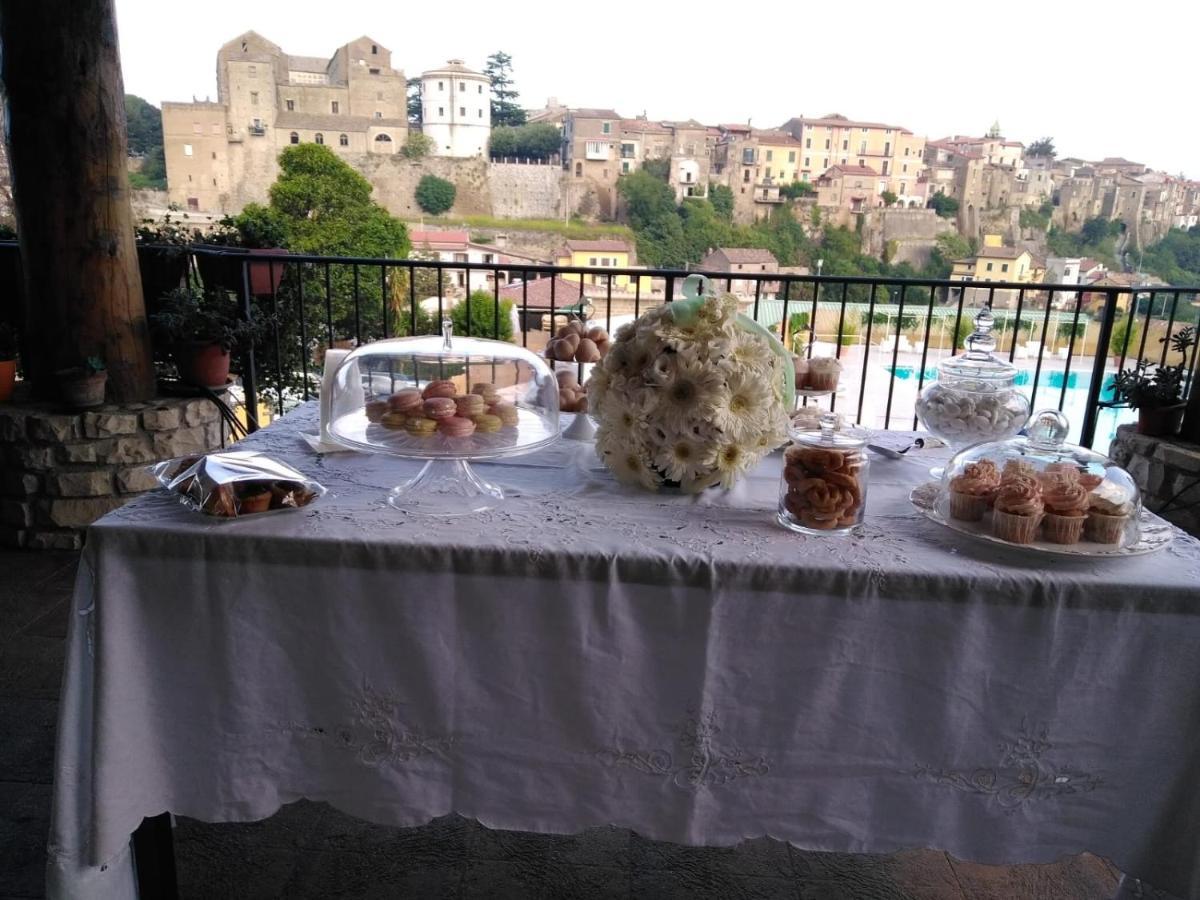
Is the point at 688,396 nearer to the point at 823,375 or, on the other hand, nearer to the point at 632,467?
the point at 632,467

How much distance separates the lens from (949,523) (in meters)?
1.02

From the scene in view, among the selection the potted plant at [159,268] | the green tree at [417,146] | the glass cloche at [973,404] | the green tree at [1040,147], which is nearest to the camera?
the glass cloche at [973,404]

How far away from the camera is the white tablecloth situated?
2.98ft

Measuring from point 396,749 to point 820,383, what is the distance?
0.93 meters

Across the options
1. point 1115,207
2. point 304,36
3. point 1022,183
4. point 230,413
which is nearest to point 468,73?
point 304,36

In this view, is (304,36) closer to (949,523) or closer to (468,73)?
(468,73)

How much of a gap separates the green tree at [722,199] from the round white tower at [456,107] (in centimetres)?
1366

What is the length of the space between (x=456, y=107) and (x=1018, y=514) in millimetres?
45129

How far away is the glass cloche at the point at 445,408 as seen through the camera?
110 centimetres

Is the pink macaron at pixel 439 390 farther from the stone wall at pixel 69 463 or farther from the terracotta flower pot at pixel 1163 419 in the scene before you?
the terracotta flower pot at pixel 1163 419

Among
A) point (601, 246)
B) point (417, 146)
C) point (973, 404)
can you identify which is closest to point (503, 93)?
point (417, 146)

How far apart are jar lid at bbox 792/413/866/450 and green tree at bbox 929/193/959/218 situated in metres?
33.8

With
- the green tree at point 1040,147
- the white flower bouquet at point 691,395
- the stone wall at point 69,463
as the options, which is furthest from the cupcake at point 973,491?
the green tree at point 1040,147

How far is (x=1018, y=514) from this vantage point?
3.10 feet
